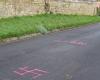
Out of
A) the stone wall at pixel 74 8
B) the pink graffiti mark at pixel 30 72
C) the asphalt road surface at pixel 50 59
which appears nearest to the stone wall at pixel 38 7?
the stone wall at pixel 74 8

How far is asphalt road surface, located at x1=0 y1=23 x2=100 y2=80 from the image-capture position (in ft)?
29.4

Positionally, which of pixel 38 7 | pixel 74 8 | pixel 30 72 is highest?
pixel 38 7

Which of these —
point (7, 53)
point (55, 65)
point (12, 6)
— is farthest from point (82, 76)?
point (12, 6)

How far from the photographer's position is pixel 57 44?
46.3ft

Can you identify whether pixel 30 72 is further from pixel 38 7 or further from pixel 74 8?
pixel 74 8

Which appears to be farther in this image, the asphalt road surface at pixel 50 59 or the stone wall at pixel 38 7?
the stone wall at pixel 38 7

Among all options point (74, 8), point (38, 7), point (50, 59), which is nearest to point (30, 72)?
point (50, 59)

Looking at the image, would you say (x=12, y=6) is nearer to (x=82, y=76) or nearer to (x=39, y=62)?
(x=39, y=62)

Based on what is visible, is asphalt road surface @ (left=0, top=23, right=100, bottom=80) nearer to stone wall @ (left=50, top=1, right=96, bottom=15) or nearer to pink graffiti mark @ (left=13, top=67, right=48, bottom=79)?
pink graffiti mark @ (left=13, top=67, right=48, bottom=79)

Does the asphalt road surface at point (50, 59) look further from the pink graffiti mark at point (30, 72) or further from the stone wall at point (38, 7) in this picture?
the stone wall at point (38, 7)

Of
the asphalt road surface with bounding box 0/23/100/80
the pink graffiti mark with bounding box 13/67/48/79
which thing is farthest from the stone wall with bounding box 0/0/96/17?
A: the pink graffiti mark with bounding box 13/67/48/79

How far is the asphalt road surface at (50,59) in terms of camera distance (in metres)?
Answer: 8.96

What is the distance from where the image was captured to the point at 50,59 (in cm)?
1094

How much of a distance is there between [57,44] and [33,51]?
2195mm
